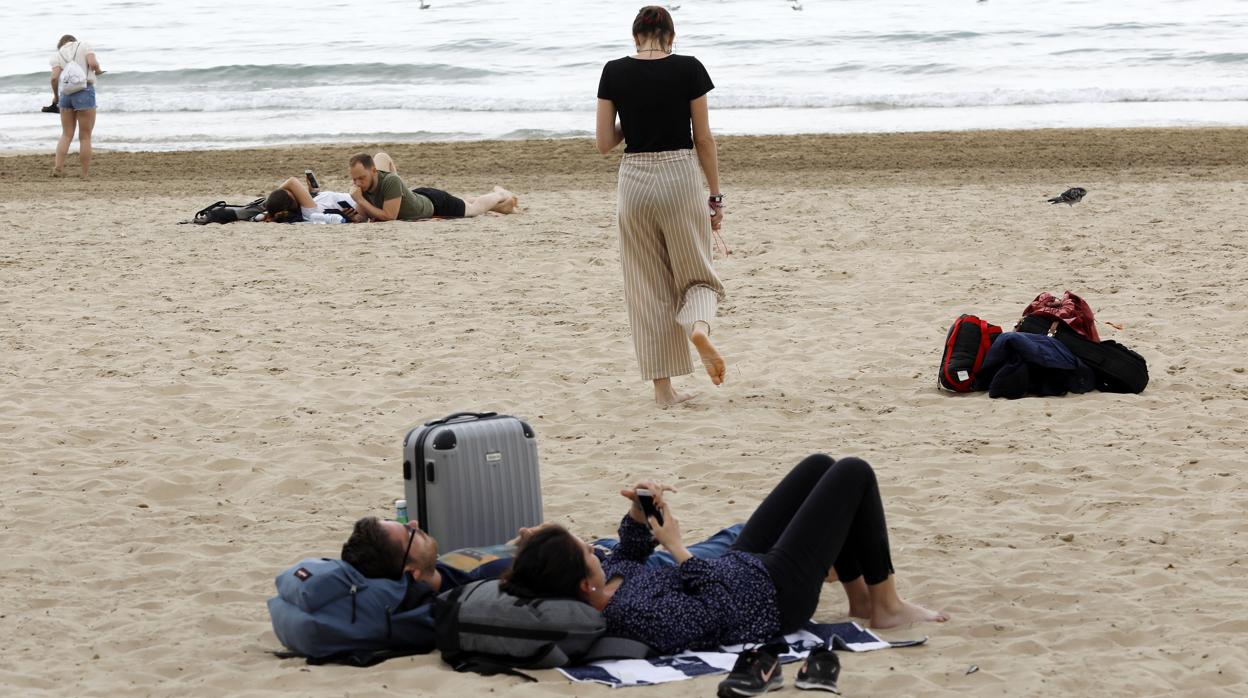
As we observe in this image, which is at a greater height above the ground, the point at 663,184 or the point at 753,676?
the point at 663,184

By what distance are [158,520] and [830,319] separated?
4.52m

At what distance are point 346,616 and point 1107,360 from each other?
13.9 feet

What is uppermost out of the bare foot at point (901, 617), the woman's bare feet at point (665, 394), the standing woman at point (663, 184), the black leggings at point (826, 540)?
the standing woman at point (663, 184)

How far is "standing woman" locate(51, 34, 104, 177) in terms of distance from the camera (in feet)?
50.9

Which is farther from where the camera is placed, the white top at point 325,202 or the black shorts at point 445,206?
the black shorts at point 445,206

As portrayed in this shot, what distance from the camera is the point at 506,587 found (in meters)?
3.98

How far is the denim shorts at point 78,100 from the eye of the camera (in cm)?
1578

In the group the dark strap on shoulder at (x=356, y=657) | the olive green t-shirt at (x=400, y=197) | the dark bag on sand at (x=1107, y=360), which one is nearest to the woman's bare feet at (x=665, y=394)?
the dark bag on sand at (x=1107, y=360)

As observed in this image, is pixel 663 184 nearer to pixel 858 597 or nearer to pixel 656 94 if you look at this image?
pixel 656 94

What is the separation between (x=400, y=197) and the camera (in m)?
12.2

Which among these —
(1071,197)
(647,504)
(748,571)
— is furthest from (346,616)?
(1071,197)

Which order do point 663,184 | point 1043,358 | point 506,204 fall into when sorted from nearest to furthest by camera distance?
point 663,184 < point 1043,358 < point 506,204

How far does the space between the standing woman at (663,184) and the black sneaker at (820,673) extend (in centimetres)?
258

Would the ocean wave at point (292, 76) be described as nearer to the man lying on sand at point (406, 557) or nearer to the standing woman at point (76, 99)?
the standing woman at point (76, 99)
